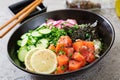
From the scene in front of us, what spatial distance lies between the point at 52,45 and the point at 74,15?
21cm

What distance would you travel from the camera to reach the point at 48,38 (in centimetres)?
93

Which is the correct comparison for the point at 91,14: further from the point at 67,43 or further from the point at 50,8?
the point at 50,8

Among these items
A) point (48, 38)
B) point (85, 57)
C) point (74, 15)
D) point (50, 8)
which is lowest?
point (85, 57)

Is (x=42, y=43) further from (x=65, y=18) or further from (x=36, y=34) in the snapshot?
(x=65, y=18)

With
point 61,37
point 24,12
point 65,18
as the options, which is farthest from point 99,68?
point 24,12

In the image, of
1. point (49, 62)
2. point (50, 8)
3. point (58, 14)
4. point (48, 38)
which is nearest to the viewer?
point (49, 62)

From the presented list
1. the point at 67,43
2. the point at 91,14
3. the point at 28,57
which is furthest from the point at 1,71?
the point at 91,14

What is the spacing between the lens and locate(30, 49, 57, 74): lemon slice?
77cm

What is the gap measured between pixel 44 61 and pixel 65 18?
0.31 meters

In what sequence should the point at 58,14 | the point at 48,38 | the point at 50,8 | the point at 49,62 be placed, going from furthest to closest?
the point at 50,8 → the point at 58,14 → the point at 48,38 → the point at 49,62

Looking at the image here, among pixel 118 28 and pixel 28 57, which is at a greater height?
pixel 118 28

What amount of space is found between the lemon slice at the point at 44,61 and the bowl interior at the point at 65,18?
77 mm

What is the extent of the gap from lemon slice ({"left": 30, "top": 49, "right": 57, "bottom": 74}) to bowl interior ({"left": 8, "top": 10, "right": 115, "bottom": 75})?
0.25 ft

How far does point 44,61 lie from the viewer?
774 millimetres
